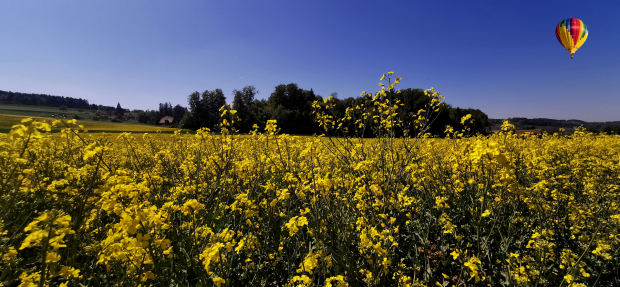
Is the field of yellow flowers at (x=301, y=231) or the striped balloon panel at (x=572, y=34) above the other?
the striped balloon panel at (x=572, y=34)

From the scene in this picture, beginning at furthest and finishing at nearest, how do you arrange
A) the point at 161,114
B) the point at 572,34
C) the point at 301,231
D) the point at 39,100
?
the point at 161,114, the point at 39,100, the point at 572,34, the point at 301,231

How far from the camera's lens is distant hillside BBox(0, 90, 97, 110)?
2212 inches

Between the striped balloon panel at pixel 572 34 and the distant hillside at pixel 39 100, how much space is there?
90360 millimetres

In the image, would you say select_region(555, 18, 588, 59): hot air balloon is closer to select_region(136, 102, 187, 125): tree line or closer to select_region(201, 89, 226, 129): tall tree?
select_region(201, 89, 226, 129): tall tree

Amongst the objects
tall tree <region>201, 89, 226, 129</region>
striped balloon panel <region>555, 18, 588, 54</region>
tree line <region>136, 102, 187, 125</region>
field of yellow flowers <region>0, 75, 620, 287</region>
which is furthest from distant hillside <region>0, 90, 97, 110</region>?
striped balloon panel <region>555, 18, 588, 54</region>

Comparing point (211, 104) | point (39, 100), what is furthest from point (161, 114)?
point (211, 104)

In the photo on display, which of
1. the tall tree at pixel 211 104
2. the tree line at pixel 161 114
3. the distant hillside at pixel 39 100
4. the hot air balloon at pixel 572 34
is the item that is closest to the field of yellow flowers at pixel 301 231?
the hot air balloon at pixel 572 34

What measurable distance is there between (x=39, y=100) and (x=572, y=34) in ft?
308

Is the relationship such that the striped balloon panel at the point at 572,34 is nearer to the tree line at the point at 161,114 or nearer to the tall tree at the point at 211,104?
the tall tree at the point at 211,104

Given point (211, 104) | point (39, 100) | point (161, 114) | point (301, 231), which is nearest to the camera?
point (301, 231)

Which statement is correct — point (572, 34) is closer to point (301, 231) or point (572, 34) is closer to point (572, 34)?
point (572, 34)

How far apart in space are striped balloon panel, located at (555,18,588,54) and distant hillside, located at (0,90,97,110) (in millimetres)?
90360

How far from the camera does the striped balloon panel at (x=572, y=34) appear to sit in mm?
14055

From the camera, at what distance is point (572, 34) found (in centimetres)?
1420
